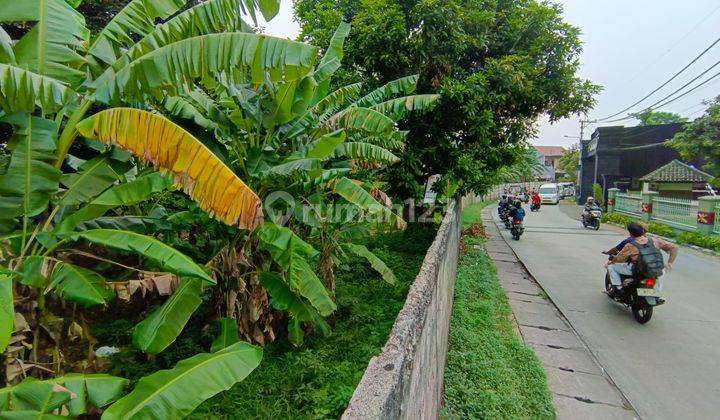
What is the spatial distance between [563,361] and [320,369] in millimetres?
3058

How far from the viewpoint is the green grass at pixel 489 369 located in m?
3.49

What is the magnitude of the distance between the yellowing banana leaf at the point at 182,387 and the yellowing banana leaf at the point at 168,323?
0.56 meters

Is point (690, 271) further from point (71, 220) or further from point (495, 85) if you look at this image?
point (71, 220)

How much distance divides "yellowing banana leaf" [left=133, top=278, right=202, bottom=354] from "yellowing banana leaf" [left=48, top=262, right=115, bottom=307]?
1.16 ft

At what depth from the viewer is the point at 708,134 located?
1619 centimetres

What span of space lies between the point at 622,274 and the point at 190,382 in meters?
6.39

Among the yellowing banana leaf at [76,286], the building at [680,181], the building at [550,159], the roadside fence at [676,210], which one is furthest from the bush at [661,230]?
the building at [550,159]

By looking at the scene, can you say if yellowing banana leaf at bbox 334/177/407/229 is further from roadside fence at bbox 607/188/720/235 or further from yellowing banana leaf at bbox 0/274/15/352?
roadside fence at bbox 607/188/720/235

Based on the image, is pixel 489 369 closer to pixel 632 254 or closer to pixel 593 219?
pixel 632 254

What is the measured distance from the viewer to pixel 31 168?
7.82 ft

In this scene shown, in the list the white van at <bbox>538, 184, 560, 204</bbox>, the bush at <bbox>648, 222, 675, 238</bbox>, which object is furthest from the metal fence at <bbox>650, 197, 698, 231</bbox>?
the white van at <bbox>538, 184, 560, 204</bbox>

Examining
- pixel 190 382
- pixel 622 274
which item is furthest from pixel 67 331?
pixel 622 274

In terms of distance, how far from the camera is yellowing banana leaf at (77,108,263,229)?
213cm

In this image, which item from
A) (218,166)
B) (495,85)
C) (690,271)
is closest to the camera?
(218,166)
